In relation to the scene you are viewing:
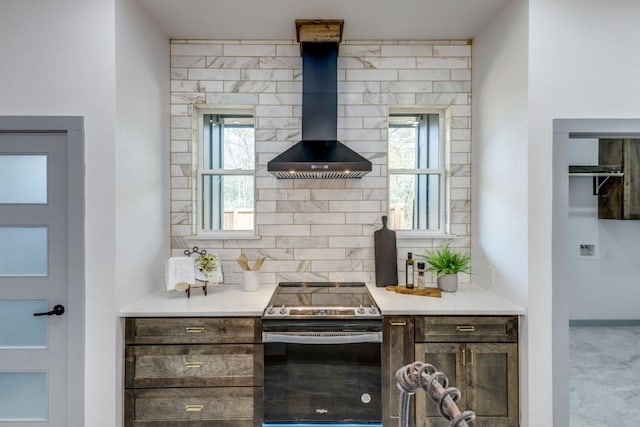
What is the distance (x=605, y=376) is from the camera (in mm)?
3176

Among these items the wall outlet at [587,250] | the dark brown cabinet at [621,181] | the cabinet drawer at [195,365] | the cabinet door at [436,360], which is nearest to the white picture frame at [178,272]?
the cabinet drawer at [195,365]

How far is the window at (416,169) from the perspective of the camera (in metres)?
2.97

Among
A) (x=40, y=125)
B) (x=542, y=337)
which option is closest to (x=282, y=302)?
(x=542, y=337)

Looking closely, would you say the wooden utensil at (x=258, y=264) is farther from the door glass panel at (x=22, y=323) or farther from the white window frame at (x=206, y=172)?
the door glass panel at (x=22, y=323)

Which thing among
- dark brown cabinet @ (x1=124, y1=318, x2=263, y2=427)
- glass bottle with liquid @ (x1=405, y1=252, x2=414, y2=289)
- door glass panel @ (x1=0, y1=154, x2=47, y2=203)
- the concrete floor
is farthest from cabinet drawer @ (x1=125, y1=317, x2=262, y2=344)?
the concrete floor

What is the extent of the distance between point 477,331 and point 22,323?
2.70m

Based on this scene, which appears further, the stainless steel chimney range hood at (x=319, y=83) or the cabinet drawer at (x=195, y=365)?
the stainless steel chimney range hood at (x=319, y=83)

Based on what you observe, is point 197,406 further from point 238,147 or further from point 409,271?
point 238,147

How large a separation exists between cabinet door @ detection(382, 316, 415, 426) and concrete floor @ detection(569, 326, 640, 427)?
142 cm

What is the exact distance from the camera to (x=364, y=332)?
203 cm

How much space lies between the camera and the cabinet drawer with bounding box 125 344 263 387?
2.10m

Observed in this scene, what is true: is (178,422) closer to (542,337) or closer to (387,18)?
(542,337)

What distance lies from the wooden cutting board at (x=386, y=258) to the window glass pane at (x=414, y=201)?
22 centimetres

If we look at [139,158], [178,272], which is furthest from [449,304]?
[139,158]
